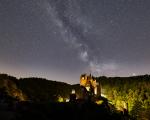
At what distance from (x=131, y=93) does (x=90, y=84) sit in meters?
13.0

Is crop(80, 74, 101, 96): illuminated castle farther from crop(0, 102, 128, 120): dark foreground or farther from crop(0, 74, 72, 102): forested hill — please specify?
crop(0, 102, 128, 120): dark foreground

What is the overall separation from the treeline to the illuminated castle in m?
5.53

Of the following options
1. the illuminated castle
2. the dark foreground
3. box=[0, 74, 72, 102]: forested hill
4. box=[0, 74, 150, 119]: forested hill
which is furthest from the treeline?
the dark foreground

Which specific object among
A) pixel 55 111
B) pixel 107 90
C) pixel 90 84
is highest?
pixel 90 84

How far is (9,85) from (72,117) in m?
32.3

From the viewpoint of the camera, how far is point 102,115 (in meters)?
69.3

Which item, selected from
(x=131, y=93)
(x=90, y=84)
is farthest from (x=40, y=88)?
(x=131, y=93)

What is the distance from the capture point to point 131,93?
321 feet

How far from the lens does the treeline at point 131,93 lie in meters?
90.1

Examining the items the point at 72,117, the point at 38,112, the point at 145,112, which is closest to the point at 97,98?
the point at 145,112

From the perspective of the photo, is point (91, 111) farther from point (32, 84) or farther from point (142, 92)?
point (32, 84)

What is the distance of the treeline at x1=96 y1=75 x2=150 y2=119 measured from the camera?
90.1 m

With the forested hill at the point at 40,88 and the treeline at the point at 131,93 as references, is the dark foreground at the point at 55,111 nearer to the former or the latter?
the treeline at the point at 131,93

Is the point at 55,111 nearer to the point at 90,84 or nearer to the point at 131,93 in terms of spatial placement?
the point at 90,84
